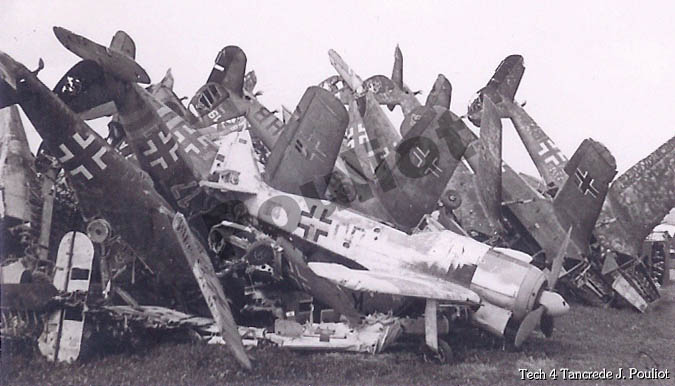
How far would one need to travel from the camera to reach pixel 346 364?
7.67 metres

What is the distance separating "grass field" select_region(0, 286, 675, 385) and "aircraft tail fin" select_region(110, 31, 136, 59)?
20.3ft

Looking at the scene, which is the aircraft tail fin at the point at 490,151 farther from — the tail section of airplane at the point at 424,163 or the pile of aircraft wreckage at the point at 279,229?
the tail section of airplane at the point at 424,163

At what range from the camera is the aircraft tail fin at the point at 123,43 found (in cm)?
1159

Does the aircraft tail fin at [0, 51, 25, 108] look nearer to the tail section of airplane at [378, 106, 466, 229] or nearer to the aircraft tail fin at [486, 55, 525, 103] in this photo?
the tail section of airplane at [378, 106, 466, 229]

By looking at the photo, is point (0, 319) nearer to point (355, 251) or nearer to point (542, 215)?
point (355, 251)

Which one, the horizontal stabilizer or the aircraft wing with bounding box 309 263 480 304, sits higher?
the horizontal stabilizer

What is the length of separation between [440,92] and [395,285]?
37.8 feet

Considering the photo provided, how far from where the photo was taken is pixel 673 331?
419 inches

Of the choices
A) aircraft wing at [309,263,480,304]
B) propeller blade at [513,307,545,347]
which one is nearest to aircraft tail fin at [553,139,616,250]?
propeller blade at [513,307,545,347]

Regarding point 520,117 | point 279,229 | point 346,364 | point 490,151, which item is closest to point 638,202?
point 490,151

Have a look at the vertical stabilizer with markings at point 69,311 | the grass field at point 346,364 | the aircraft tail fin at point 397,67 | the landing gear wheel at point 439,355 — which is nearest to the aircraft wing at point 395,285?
the landing gear wheel at point 439,355

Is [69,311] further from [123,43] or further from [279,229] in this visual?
[123,43]

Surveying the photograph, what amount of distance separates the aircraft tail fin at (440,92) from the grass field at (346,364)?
9977mm

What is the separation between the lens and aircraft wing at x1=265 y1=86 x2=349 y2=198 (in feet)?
33.5
